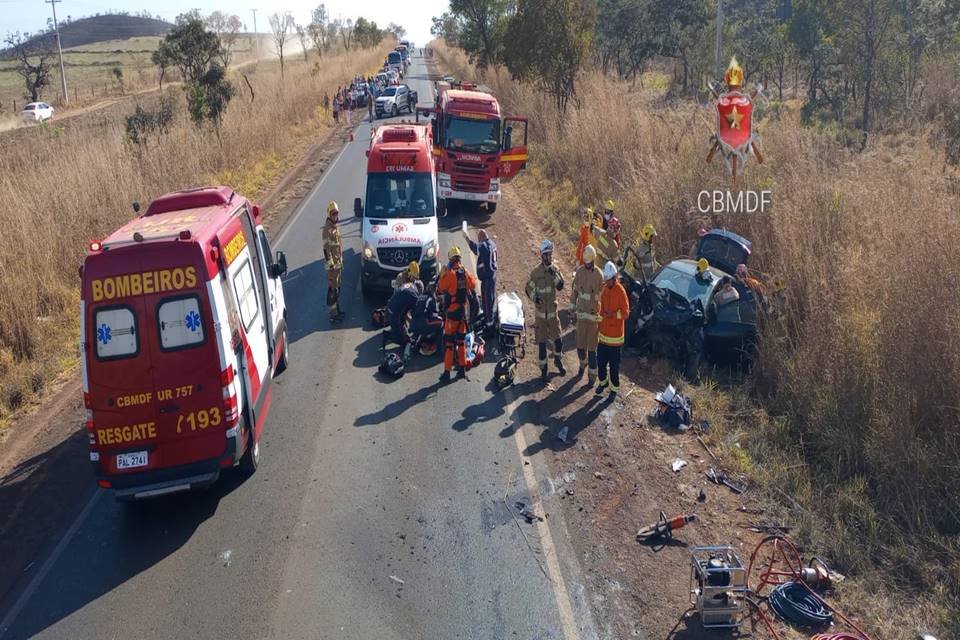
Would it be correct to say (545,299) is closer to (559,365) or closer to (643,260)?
(559,365)

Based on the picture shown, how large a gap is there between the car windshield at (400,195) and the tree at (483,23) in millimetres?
26106

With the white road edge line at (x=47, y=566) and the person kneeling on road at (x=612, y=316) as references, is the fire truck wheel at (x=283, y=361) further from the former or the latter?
the person kneeling on road at (x=612, y=316)

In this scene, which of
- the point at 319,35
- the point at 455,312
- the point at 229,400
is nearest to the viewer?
the point at 229,400

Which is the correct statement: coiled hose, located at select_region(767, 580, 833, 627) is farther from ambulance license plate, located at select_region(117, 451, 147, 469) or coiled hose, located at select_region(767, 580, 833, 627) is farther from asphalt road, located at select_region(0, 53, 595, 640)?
ambulance license plate, located at select_region(117, 451, 147, 469)

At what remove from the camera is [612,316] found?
9648mm

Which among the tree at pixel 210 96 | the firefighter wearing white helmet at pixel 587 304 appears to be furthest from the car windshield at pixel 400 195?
the tree at pixel 210 96

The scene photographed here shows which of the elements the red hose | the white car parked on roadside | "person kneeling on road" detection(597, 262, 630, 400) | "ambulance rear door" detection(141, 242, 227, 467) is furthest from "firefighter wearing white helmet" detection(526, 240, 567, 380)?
the white car parked on roadside

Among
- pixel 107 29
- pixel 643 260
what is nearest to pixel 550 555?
pixel 643 260

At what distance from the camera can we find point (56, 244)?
535 inches

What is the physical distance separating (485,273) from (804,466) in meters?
5.74

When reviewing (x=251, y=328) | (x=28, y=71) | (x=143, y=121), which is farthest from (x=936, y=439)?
(x=28, y=71)

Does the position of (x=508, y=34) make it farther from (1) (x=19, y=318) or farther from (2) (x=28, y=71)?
(2) (x=28, y=71)

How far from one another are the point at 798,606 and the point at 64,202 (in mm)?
14831

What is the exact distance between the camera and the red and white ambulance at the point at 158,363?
6832 millimetres
